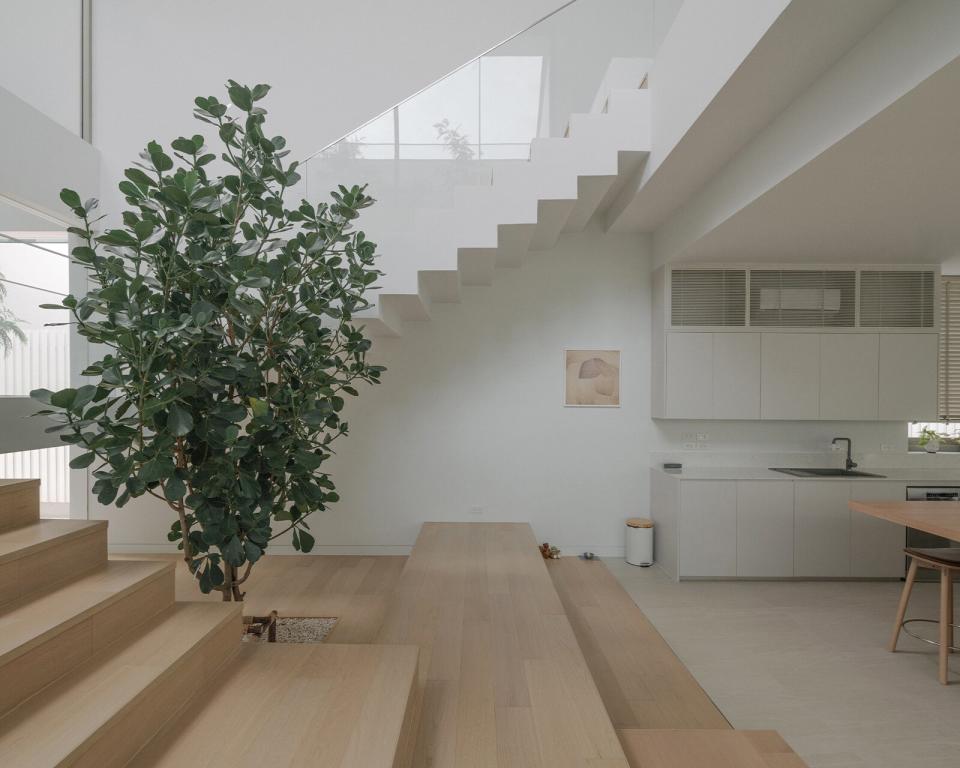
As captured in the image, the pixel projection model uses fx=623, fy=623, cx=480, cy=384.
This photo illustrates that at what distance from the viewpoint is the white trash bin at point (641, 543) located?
224 inches

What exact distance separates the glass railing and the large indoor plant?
1.43 metres

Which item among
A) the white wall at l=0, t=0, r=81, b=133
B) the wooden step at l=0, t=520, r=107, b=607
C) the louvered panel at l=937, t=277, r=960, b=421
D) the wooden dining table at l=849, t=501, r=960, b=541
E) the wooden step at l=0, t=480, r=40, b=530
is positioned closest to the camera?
the wooden step at l=0, t=520, r=107, b=607

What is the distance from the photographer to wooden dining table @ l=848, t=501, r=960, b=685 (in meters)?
3.44

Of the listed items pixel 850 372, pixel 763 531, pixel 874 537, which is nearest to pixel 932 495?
pixel 874 537

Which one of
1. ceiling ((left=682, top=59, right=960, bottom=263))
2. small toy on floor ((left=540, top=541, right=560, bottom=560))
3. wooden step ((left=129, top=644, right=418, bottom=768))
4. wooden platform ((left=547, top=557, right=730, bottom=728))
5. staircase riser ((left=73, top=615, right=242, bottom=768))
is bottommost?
wooden platform ((left=547, top=557, right=730, bottom=728))

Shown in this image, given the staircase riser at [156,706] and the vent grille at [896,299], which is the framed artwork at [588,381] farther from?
the staircase riser at [156,706]

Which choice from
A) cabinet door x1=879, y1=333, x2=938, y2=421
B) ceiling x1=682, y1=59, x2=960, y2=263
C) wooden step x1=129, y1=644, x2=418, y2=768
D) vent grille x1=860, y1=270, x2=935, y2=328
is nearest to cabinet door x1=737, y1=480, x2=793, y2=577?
cabinet door x1=879, y1=333, x2=938, y2=421

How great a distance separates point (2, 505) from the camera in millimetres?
2518

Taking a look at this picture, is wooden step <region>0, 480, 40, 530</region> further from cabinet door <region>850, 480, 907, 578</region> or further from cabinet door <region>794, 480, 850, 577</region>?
cabinet door <region>850, 480, 907, 578</region>

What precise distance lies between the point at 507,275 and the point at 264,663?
14.0 feet

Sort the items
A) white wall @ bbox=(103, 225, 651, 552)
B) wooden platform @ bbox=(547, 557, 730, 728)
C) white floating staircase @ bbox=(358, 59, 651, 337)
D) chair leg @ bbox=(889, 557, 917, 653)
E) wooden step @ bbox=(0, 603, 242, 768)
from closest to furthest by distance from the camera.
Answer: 1. wooden step @ bbox=(0, 603, 242, 768)
2. wooden platform @ bbox=(547, 557, 730, 728)
3. chair leg @ bbox=(889, 557, 917, 653)
4. white floating staircase @ bbox=(358, 59, 651, 337)
5. white wall @ bbox=(103, 225, 651, 552)

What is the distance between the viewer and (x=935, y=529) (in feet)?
11.1

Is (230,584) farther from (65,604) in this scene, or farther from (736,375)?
(736,375)

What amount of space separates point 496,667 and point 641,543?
3070mm
